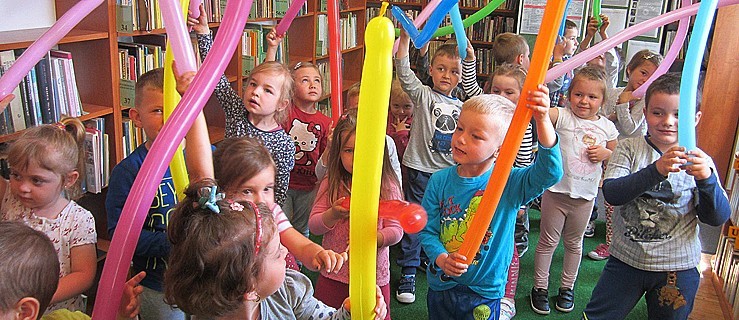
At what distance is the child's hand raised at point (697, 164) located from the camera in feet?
5.08

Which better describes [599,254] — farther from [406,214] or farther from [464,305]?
[406,214]

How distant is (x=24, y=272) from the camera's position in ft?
3.54

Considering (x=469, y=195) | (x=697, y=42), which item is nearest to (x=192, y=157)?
(x=469, y=195)

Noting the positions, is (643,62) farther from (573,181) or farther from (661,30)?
(661,30)

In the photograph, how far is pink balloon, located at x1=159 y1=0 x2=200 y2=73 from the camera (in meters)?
1.16

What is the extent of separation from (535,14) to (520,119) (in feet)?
15.6

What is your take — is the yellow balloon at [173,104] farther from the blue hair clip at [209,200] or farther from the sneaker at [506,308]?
the sneaker at [506,308]

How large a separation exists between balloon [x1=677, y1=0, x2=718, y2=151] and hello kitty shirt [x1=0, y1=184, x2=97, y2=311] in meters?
1.52

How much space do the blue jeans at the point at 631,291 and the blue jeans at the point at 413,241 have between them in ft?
3.12

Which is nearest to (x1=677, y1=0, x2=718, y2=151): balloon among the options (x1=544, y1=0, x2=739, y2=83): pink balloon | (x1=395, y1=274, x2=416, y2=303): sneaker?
(x1=544, y1=0, x2=739, y2=83): pink balloon

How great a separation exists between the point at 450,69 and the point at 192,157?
1711 mm

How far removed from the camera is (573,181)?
8.58 ft

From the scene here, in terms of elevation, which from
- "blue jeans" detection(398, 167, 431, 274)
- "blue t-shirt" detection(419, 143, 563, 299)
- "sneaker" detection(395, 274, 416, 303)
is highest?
"blue t-shirt" detection(419, 143, 563, 299)

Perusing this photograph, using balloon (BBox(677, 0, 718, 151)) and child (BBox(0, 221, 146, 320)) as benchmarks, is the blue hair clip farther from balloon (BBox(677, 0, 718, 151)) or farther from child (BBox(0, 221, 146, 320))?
balloon (BBox(677, 0, 718, 151))
